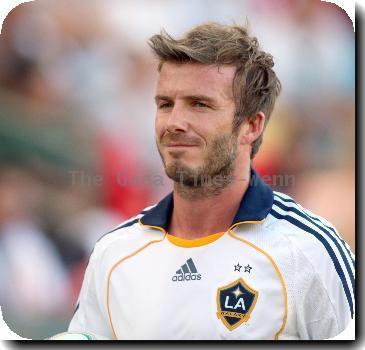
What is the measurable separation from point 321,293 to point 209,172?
1.35 ft

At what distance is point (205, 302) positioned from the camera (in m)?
1.32

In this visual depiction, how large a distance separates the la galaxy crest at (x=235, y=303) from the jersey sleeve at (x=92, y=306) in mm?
345

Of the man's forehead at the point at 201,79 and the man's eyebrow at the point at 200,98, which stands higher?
the man's forehead at the point at 201,79

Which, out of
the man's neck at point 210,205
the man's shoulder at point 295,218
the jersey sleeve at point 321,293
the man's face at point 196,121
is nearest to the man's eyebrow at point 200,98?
the man's face at point 196,121

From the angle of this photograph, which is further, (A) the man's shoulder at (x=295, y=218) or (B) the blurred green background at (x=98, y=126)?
(B) the blurred green background at (x=98, y=126)

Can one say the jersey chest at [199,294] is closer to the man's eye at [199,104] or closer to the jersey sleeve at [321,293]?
the jersey sleeve at [321,293]

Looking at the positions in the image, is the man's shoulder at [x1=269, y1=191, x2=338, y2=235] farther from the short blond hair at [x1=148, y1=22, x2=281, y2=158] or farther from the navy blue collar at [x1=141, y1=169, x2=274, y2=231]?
the short blond hair at [x1=148, y1=22, x2=281, y2=158]

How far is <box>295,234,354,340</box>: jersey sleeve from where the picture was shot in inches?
49.7

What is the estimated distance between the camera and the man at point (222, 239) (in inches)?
50.6

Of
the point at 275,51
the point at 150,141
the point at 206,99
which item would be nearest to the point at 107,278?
the point at 150,141

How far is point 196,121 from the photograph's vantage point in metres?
1.31

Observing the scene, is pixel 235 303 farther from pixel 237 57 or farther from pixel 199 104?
pixel 237 57

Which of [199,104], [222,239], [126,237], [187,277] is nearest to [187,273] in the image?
[187,277]

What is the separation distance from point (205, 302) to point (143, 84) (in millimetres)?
718
